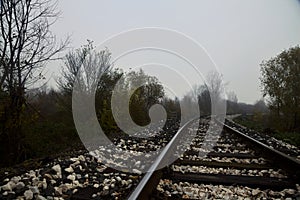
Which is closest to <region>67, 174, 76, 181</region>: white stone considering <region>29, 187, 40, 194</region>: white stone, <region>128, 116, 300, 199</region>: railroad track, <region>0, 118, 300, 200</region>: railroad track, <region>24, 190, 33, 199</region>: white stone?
<region>0, 118, 300, 200</region>: railroad track

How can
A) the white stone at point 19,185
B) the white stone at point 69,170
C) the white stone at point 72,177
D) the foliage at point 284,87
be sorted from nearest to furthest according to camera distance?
the white stone at point 19,185
the white stone at point 72,177
the white stone at point 69,170
the foliage at point 284,87

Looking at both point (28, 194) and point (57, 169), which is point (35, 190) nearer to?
point (28, 194)

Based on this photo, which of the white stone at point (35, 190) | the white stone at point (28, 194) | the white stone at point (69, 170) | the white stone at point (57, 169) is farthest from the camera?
the white stone at point (69, 170)

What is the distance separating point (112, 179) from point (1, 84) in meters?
6.43

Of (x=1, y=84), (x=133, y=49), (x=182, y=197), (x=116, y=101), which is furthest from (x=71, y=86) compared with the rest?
(x=182, y=197)

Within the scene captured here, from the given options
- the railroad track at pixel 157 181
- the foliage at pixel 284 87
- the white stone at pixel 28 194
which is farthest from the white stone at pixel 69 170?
the foliage at pixel 284 87

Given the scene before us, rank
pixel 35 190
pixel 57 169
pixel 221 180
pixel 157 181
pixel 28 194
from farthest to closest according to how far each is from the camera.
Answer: pixel 57 169
pixel 221 180
pixel 157 181
pixel 35 190
pixel 28 194

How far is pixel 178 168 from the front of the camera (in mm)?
4012

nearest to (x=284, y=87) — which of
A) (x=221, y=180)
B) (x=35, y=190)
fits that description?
(x=221, y=180)

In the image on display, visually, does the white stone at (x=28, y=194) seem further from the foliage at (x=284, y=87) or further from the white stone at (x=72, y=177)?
the foliage at (x=284, y=87)

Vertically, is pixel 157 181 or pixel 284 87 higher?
pixel 284 87

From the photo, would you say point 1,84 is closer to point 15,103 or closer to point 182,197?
point 15,103

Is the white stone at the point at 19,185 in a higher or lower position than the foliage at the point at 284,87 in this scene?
lower

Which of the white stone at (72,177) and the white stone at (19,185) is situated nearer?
the white stone at (19,185)
